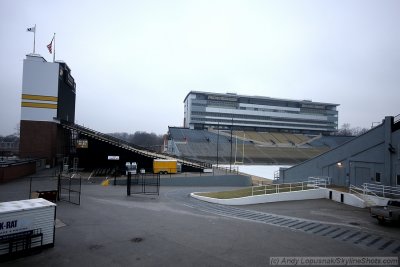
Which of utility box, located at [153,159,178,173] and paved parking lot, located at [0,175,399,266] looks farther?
utility box, located at [153,159,178,173]

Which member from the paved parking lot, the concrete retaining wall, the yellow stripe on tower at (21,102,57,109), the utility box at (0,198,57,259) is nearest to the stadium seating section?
the yellow stripe on tower at (21,102,57,109)

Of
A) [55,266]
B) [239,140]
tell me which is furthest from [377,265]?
[239,140]

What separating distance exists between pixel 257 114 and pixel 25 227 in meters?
111

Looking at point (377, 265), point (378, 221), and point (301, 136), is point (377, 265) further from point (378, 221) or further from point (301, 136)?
point (301, 136)

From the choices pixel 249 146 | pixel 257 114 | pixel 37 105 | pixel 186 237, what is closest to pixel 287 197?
pixel 186 237

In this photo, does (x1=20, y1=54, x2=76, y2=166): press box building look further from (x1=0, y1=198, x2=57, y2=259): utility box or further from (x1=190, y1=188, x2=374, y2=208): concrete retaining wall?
(x1=0, y1=198, x2=57, y2=259): utility box

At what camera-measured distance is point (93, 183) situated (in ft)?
105

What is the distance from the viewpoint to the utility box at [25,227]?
31.9 feet

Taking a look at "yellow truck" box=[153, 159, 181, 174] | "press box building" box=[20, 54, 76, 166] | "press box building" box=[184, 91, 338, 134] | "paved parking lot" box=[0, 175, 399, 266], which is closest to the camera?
"paved parking lot" box=[0, 175, 399, 266]

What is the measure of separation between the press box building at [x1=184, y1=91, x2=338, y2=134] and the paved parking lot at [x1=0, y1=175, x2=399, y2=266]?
91831 millimetres

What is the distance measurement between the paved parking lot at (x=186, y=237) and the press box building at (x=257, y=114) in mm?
91831

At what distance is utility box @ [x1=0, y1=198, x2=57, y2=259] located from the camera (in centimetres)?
972

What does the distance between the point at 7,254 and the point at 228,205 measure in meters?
16.0

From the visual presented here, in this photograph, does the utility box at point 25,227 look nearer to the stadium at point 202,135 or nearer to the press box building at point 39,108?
the stadium at point 202,135
